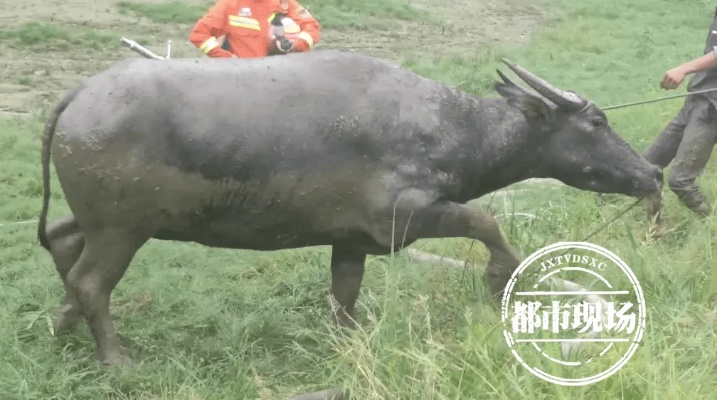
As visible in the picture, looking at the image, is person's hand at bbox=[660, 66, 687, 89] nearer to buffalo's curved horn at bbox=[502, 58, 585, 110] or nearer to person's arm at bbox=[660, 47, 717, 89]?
person's arm at bbox=[660, 47, 717, 89]

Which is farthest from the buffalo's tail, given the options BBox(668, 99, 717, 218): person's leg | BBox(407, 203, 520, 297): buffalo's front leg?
BBox(668, 99, 717, 218): person's leg

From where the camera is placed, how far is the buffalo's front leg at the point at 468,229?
3.36 metres

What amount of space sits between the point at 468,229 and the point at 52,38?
9129mm

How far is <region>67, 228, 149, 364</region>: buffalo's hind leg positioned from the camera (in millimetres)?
3328

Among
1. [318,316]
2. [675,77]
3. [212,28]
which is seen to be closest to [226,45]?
[212,28]

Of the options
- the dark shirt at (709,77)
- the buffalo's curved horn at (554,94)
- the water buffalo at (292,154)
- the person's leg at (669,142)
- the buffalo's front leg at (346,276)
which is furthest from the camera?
the person's leg at (669,142)

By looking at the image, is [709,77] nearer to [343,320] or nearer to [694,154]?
[694,154]

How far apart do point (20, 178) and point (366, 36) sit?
308 inches

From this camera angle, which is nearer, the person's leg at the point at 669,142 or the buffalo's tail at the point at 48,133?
the buffalo's tail at the point at 48,133

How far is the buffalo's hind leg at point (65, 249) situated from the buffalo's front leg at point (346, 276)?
125 centimetres

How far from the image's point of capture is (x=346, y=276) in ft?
12.7

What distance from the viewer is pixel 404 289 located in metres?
3.74
